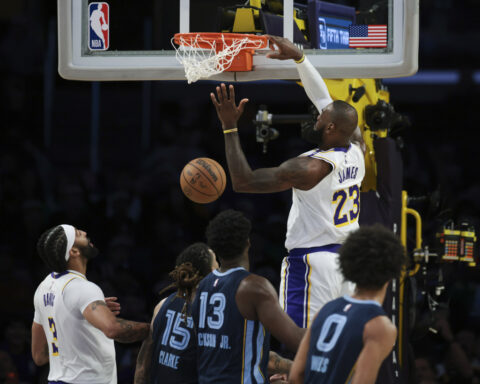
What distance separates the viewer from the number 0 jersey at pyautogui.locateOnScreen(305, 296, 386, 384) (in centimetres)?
365

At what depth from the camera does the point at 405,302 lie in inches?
295

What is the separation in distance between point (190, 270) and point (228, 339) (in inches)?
30.9

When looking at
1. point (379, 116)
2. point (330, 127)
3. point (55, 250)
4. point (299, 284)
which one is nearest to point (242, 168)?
point (330, 127)

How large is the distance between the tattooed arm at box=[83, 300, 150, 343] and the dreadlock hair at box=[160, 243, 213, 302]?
30cm

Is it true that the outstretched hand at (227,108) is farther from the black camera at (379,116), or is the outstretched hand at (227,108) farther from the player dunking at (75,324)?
the black camera at (379,116)

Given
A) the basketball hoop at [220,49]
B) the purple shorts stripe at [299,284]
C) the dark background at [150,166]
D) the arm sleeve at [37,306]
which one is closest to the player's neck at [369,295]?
the purple shorts stripe at [299,284]

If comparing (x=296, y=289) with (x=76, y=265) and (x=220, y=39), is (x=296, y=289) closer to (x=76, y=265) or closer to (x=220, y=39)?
(x=76, y=265)

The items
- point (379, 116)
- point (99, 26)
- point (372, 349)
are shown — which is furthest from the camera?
point (379, 116)

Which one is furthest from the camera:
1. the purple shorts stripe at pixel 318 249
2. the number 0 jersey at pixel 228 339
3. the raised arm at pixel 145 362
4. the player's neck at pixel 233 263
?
the raised arm at pixel 145 362

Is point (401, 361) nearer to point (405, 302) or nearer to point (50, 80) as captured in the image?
point (405, 302)

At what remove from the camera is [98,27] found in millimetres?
6316

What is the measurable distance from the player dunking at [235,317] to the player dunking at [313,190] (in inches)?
16.2

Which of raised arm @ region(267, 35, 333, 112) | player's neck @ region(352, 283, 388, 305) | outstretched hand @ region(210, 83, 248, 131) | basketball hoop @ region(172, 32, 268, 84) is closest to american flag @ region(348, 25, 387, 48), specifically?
raised arm @ region(267, 35, 333, 112)

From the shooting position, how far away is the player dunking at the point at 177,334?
5.18m
